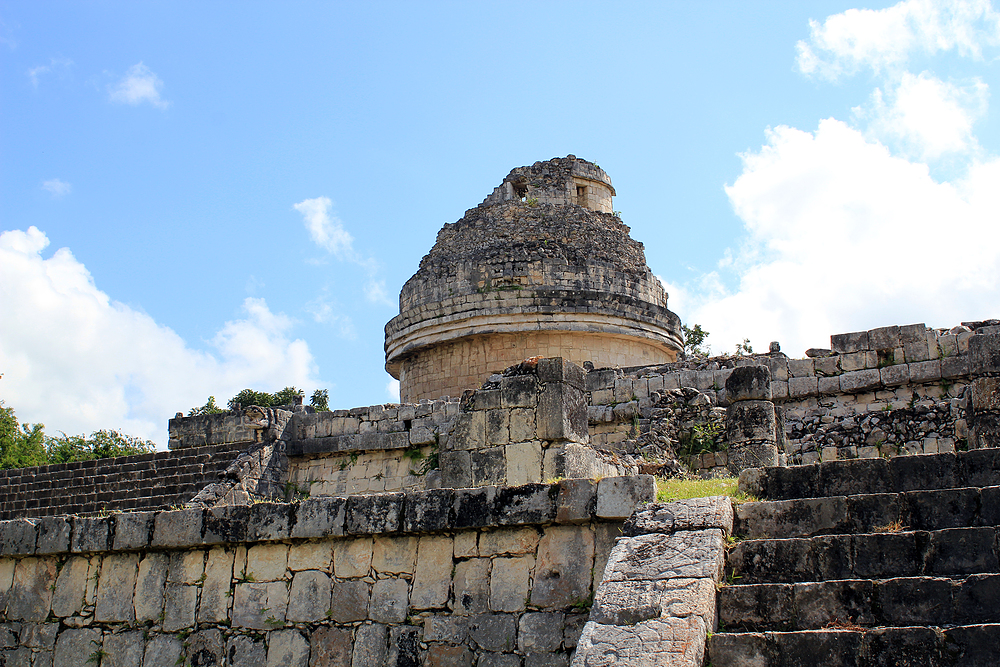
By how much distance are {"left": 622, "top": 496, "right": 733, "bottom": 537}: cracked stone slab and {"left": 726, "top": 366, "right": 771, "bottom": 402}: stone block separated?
4.04m

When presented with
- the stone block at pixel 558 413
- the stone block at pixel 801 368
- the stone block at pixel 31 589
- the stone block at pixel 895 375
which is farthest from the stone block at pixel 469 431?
the stone block at pixel 895 375

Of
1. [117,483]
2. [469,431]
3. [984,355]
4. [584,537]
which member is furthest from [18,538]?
[984,355]

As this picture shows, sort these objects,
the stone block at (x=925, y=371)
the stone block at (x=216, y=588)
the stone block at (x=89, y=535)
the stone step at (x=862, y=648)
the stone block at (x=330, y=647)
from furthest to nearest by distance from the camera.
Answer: the stone block at (x=925, y=371) → the stone block at (x=89, y=535) → the stone block at (x=216, y=588) → the stone block at (x=330, y=647) → the stone step at (x=862, y=648)

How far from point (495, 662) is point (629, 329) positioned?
445 inches

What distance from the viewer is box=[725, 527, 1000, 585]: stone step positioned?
4.96 meters

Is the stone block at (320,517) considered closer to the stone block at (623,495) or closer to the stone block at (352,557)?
the stone block at (352,557)

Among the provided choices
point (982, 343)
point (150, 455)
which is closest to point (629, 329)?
point (982, 343)

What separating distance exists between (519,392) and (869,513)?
149 inches

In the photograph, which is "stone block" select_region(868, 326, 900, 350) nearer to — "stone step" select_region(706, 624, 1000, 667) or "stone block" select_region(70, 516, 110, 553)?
"stone step" select_region(706, 624, 1000, 667)

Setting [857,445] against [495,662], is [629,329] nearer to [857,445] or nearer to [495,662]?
[857,445]

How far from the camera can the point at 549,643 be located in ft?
19.3

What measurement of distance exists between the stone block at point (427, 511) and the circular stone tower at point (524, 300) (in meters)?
9.60

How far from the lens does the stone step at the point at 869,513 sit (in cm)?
525

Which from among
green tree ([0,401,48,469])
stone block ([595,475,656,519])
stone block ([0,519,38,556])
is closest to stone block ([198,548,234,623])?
stone block ([0,519,38,556])
